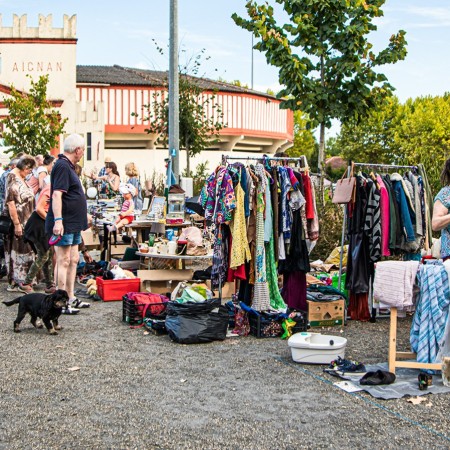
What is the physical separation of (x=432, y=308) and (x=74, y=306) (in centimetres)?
488

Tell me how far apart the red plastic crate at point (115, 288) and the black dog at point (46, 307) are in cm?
214

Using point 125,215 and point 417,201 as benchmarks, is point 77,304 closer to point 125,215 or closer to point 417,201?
point 125,215

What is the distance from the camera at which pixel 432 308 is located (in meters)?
6.89

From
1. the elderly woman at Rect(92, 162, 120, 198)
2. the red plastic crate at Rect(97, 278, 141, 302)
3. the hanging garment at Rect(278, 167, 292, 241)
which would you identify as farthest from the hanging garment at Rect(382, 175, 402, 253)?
the elderly woman at Rect(92, 162, 120, 198)

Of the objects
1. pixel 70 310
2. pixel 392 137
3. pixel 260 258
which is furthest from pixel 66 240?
pixel 392 137

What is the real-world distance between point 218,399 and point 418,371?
2002 millimetres

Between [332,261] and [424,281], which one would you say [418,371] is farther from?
[332,261]

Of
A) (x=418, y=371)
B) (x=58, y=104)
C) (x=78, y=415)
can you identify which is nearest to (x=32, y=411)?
(x=78, y=415)

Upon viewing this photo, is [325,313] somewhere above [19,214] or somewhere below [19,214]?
below

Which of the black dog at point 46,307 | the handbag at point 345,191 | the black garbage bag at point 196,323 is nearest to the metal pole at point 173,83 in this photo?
the handbag at point 345,191

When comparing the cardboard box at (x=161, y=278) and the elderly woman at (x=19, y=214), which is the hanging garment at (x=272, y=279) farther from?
the elderly woman at (x=19, y=214)

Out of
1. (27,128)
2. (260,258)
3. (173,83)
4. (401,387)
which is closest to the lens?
(401,387)

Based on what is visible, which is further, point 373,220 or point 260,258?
point 373,220

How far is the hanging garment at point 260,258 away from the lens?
8914 millimetres
